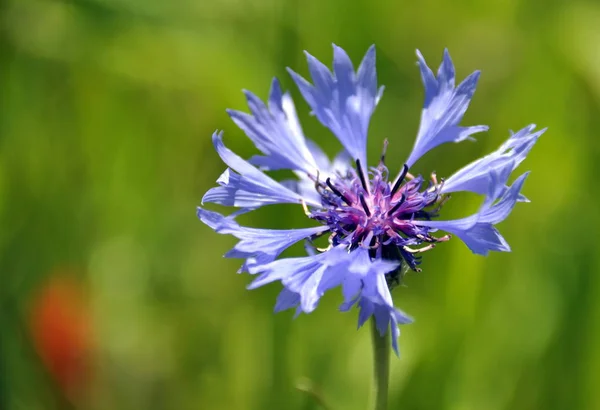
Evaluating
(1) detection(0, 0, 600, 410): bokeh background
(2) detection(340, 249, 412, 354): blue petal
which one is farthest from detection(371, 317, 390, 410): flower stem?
(1) detection(0, 0, 600, 410): bokeh background

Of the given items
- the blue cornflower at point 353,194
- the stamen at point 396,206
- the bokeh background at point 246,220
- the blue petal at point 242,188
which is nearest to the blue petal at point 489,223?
the blue cornflower at point 353,194

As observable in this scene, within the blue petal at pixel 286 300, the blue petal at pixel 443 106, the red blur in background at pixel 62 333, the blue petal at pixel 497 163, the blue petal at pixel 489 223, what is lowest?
the red blur in background at pixel 62 333

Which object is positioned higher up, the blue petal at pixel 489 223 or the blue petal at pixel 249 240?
the blue petal at pixel 489 223

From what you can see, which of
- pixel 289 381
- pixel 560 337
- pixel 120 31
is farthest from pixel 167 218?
pixel 560 337

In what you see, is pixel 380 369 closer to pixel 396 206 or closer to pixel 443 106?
pixel 396 206

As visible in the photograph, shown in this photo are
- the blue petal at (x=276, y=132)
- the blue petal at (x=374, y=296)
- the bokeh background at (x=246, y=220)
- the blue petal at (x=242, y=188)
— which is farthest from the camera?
the bokeh background at (x=246, y=220)

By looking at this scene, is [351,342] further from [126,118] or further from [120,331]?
[126,118]

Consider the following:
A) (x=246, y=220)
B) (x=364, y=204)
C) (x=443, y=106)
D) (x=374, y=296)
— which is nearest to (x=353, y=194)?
(x=364, y=204)

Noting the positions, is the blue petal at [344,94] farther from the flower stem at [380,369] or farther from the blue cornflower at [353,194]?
the flower stem at [380,369]

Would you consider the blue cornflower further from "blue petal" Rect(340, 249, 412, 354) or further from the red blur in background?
the red blur in background
